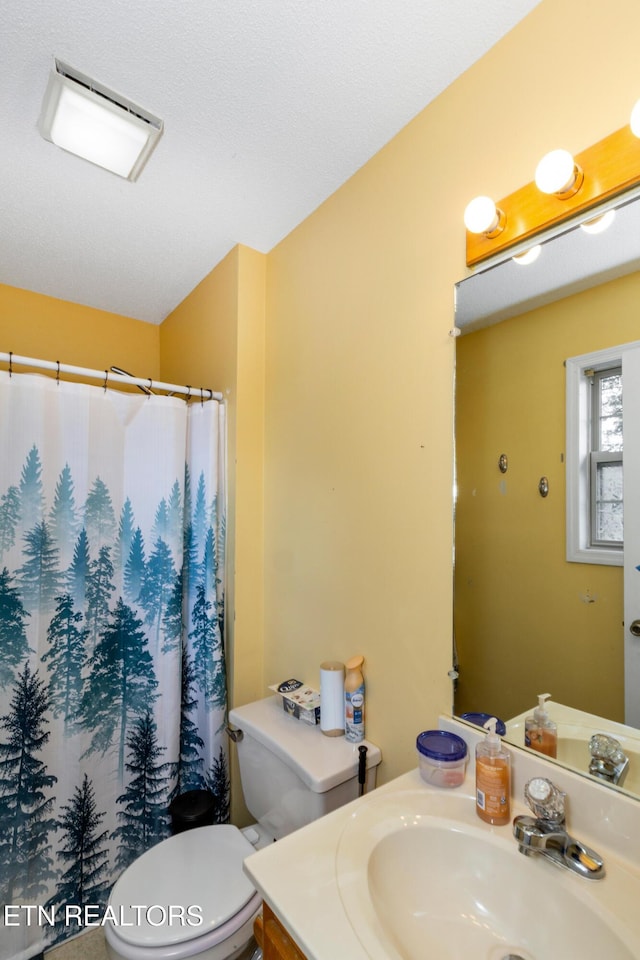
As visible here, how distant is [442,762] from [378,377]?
97cm

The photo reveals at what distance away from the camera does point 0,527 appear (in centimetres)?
150

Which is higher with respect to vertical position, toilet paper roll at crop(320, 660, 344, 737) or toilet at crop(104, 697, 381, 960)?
toilet paper roll at crop(320, 660, 344, 737)

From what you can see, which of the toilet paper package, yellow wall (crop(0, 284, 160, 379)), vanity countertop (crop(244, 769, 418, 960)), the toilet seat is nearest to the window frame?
vanity countertop (crop(244, 769, 418, 960))

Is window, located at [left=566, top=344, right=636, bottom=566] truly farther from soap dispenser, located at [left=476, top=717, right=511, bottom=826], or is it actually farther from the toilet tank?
the toilet tank

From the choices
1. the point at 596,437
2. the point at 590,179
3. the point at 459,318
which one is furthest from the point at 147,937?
the point at 590,179

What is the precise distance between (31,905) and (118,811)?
332 mm

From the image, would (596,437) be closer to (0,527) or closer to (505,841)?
(505,841)

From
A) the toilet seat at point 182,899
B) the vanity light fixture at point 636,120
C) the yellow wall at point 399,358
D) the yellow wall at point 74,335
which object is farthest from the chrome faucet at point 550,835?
the yellow wall at point 74,335

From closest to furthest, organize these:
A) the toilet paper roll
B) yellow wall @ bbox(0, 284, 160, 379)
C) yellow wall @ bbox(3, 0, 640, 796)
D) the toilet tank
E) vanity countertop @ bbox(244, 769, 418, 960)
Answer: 1. vanity countertop @ bbox(244, 769, 418, 960)
2. yellow wall @ bbox(3, 0, 640, 796)
3. the toilet tank
4. the toilet paper roll
5. yellow wall @ bbox(0, 284, 160, 379)

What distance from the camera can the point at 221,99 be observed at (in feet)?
3.96

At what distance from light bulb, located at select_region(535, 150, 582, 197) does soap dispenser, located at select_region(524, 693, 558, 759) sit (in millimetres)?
1015

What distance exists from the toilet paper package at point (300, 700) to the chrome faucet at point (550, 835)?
66 centimetres

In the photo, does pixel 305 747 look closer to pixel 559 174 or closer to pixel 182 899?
pixel 182 899

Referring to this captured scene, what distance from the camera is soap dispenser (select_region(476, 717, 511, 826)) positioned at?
89 cm
